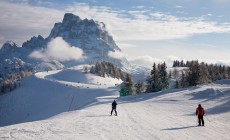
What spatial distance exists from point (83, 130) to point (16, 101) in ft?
467

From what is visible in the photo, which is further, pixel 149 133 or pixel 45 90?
pixel 45 90

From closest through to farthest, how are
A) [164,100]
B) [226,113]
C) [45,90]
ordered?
[226,113], [164,100], [45,90]

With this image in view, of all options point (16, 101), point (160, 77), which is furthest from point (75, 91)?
point (160, 77)

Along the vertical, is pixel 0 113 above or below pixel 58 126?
below

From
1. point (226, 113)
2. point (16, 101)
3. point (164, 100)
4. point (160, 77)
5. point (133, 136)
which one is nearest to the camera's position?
point (133, 136)

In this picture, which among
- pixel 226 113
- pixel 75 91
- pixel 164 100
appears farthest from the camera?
pixel 75 91

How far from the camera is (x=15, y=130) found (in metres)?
24.1

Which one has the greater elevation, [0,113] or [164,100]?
[164,100]

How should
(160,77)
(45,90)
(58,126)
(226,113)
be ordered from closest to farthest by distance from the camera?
(58,126)
(226,113)
(160,77)
(45,90)

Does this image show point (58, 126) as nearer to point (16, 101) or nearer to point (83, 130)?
point (83, 130)

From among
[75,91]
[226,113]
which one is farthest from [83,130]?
[75,91]

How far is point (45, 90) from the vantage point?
176375 mm

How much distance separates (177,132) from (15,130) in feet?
40.8

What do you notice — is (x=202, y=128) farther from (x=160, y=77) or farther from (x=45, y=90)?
(x=45, y=90)
